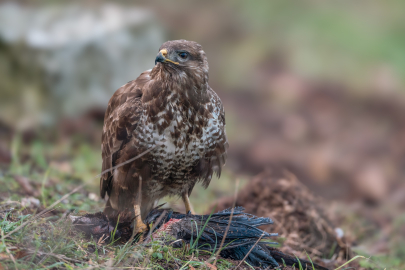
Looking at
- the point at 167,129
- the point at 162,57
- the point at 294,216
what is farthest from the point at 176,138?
the point at 294,216

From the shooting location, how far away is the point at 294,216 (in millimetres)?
4449

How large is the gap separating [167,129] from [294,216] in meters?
1.73

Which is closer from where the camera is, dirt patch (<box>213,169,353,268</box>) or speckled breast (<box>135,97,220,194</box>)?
speckled breast (<box>135,97,220,194</box>)

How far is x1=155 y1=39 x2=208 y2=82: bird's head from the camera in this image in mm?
3438

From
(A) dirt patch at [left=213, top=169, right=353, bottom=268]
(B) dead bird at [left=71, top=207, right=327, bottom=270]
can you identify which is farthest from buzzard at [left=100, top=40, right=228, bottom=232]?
(A) dirt patch at [left=213, top=169, right=353, bottom=268]

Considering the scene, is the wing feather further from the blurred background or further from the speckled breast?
the blurred background

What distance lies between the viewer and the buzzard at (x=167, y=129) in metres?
3.45

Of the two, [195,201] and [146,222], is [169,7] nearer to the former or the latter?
[195,201]

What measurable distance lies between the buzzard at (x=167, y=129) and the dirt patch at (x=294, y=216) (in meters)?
1.03

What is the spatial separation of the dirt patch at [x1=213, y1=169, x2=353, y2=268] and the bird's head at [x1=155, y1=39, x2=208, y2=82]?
5.35ft

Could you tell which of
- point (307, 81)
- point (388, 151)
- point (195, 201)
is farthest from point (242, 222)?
point (307, 81)

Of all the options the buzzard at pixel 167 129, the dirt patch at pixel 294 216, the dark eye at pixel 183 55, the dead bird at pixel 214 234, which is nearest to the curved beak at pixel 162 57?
the buzzard at pixel 167 129

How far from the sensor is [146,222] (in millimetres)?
3475

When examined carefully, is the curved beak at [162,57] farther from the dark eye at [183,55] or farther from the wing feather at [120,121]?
the wing feather at [120,121]
